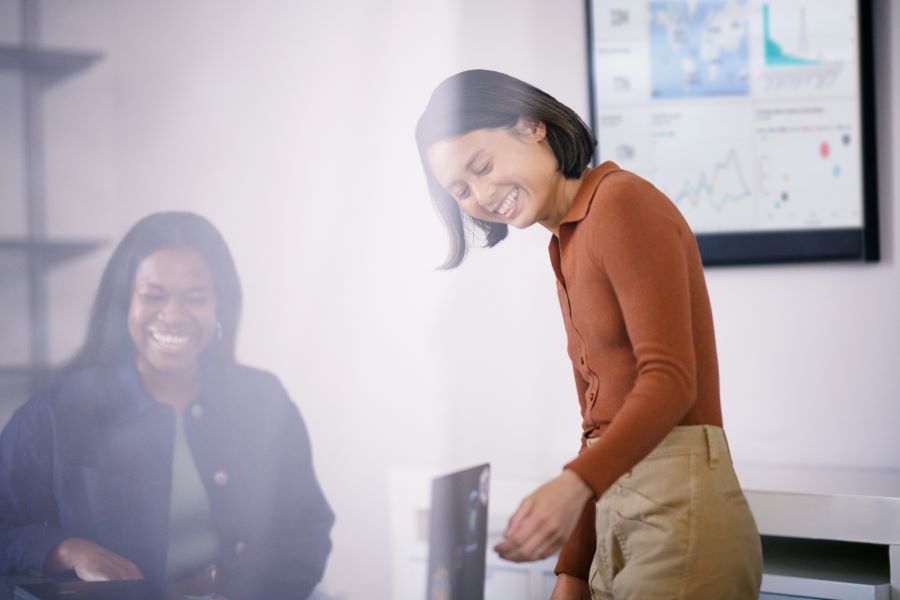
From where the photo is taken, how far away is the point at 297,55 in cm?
115

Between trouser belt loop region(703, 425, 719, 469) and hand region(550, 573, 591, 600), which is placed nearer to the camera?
trouser belt loop region(703, 425, 719, 469)

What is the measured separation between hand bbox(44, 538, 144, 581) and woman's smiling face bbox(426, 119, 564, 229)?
0.56m

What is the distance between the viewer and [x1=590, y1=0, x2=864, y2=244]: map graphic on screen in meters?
1.68

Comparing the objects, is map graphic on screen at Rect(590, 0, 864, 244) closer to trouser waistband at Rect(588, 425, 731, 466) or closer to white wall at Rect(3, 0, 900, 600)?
white wall at Rect(3, 0, 900, 600)

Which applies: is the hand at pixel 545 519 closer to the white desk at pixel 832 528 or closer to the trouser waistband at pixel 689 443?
the trouser waistband at pixel 689 443

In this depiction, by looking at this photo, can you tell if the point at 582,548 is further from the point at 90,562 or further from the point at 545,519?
the point at 90,562

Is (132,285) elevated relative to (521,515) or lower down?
elevated

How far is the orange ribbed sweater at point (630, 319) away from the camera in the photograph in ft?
2.62

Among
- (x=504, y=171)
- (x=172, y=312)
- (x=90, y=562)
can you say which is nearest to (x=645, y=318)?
(x=504, y=171)

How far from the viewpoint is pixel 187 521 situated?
1.05 m

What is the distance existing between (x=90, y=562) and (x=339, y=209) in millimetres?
499

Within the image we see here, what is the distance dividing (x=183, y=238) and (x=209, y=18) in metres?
0.27

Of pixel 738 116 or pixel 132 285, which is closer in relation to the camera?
pixel 132 285

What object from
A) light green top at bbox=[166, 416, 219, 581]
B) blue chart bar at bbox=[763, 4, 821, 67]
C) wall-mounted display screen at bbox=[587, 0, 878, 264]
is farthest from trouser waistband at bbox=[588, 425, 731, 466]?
blue chart bar at bbox=[763, 4, 821, 67]
